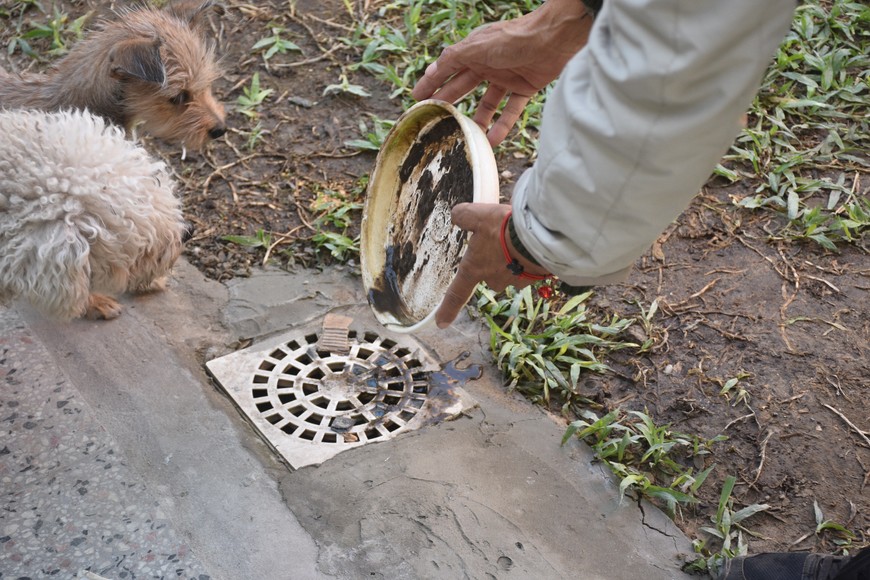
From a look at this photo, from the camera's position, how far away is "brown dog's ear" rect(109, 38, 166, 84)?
3107mm

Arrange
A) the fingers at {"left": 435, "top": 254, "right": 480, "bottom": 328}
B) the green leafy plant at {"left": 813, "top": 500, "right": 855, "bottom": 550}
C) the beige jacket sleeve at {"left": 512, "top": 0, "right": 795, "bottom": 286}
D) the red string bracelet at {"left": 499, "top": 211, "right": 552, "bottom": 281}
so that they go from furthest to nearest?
the green leafy plant at {"left": 813, "top": 500, "right": 855, "bottom": 550} → the fingers at {"left": 435, "top": 254, "right": 480, "bottom": 328} → the red string bracelet at {"left": 499, "top": 211, "right": 552, "bottom": 281} → the beige jacket sleeve at {"left": 512, "top": 0, "right": 795, "bottom": 286}

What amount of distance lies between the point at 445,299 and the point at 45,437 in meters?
1.53

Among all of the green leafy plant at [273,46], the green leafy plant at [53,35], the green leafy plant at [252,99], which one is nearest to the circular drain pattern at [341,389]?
the green leafy plant at [252,99]

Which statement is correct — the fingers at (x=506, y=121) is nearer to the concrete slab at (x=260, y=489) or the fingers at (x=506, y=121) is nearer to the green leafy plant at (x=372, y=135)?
the concrete slab at (x=260, y=489)

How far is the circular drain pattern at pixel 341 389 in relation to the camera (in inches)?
110

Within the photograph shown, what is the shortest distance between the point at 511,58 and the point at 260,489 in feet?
5.34

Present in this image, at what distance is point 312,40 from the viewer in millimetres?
4520

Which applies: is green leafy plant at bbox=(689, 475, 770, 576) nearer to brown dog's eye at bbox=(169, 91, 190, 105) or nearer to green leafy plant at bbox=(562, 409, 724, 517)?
green leafy plant at bbox=(562, 409, 724, 517)

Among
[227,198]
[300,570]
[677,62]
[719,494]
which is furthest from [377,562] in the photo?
[227,198]

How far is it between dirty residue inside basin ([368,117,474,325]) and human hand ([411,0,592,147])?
0.17m

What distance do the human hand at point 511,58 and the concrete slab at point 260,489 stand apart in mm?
1000

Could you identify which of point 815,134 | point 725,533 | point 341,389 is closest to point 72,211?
point 341,389

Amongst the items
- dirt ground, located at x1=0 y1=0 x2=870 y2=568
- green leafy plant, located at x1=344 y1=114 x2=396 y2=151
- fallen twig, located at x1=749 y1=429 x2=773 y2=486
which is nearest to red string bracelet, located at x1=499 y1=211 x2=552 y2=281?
dirt ground, located at x1=0 y1=0 x2=870 y2=568

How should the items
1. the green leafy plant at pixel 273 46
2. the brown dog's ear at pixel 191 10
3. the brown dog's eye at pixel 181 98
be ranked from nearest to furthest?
the brown dog's eye at pixel 181 98, the brown dog's ear at pixel 191 10, the green leafy plant at pixel 273 46
